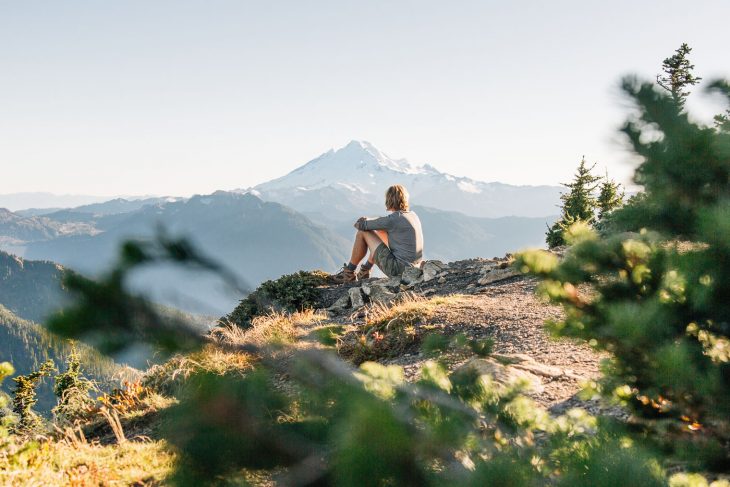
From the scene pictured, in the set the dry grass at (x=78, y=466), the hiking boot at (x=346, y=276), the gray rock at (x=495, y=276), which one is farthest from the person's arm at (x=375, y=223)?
the dry grass at (x=78, y=466)

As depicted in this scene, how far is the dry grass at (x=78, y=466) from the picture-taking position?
3943 mm

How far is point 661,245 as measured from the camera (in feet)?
5.05

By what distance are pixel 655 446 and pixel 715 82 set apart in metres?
1.10

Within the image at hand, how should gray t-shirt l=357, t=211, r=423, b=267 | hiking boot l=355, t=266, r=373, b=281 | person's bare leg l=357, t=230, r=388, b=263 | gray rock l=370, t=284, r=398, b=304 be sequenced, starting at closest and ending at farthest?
gray rock l=370, t=284, r=398, b=304, gray t-shirt l=357, t=211, r=423, b=267, person's bare leg l=357, t=230, r=388, b=263, hiking boot l=355, t=266, r=373, b=281

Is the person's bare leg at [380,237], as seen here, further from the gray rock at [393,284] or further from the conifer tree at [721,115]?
the conifer tree at [721,115]

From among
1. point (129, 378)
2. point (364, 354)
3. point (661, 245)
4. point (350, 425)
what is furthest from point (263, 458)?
point (129, 378)

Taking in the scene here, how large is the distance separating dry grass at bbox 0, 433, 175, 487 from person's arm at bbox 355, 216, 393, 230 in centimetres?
640

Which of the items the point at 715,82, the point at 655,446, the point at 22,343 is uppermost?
the point at 715,82

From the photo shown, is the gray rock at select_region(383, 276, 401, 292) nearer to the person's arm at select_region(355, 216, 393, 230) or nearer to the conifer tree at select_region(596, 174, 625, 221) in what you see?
the person's arm at select_region(355, 216, 393, 230)

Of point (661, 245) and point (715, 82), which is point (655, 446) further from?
point (715, 82)

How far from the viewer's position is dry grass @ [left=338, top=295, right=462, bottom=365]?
6.44m

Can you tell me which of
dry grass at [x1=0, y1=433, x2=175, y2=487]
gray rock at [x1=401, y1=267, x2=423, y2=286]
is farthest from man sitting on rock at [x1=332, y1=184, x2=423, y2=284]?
dry grass at [x1=0, y1=433, x2=175, y2=487]

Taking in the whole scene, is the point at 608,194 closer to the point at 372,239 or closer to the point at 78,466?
the point at 372,239

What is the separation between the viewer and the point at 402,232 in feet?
34.0
